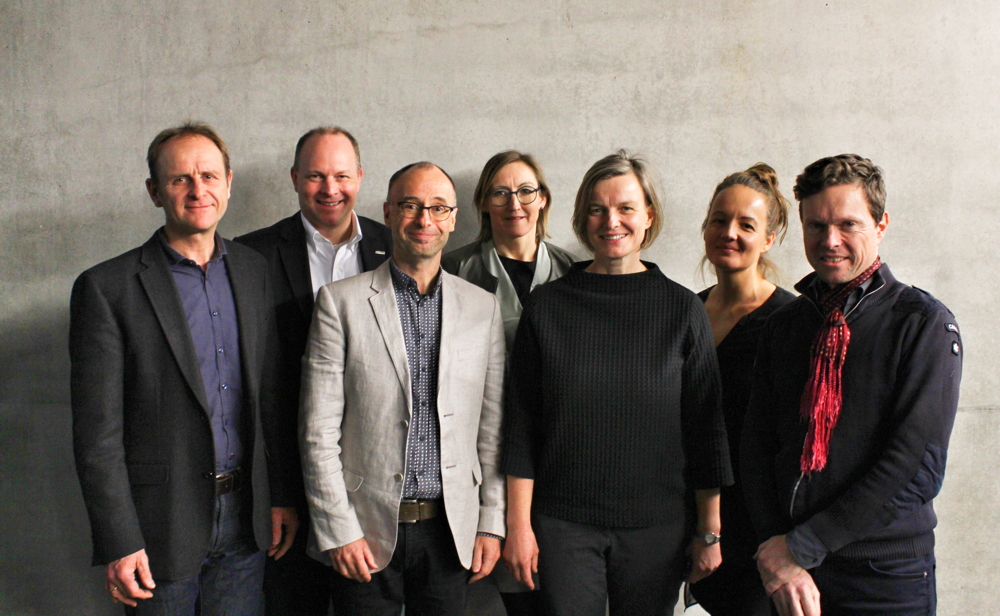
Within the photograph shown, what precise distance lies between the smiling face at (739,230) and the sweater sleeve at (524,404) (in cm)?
72

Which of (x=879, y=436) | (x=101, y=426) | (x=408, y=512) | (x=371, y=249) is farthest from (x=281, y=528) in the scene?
(x=879, y=436)

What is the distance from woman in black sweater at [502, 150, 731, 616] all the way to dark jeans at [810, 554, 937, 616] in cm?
36

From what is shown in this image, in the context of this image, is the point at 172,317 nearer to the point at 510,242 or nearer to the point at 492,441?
the point at 492,441

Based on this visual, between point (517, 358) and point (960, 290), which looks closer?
point (517, 358)

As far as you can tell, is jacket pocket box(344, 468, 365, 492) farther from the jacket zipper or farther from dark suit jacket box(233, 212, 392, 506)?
the jacket zipper

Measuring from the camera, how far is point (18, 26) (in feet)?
9.24

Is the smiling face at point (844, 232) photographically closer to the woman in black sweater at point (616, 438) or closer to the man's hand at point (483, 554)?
the woman in black sweater at point (616, 438)

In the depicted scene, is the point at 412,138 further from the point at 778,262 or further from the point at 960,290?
the point at 960,290

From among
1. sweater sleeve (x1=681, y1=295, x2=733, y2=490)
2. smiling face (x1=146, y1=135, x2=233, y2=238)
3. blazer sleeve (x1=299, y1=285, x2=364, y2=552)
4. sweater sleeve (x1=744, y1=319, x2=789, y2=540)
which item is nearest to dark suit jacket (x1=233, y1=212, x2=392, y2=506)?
blazer sleeve (x1=299, y1=285, x2=364, y2=552)

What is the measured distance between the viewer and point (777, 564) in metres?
1.58

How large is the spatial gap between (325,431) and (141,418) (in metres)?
0.51

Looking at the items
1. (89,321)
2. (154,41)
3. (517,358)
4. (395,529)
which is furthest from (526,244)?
(154,41)

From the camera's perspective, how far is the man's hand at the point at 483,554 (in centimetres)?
187

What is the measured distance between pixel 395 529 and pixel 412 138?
5.47ft
